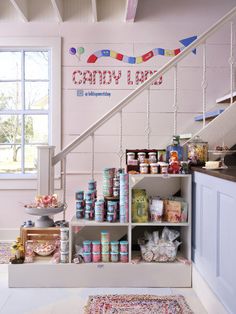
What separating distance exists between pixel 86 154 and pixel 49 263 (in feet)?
5.58

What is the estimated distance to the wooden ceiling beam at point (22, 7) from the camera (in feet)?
13.2

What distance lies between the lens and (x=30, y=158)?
4.67m

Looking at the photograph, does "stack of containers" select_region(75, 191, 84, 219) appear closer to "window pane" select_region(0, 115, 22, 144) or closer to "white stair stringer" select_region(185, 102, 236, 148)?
"white stair stringer" select_region(185, 102, 236, 148)

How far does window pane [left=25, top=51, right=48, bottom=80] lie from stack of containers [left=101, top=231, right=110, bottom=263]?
2.28 meters

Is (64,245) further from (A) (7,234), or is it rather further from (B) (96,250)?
(A) (7,234)

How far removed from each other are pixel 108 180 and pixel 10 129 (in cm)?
197

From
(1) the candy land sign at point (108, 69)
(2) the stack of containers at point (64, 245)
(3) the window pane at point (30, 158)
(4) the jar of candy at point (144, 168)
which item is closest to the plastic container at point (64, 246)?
(2) the stack of containers at point (64, 245)

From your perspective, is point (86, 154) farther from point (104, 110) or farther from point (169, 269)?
point (169, 269)

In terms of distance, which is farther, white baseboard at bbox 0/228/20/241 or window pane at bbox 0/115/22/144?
window pane at bbox 0/115/22/144

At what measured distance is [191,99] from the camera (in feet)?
14.8

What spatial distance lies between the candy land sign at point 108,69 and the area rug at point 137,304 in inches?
95.0

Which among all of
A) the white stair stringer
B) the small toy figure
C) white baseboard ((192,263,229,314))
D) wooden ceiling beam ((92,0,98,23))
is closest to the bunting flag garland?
wooden ceiling beam ((92,0,98,23))

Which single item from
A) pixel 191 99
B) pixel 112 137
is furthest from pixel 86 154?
pixel 191 99

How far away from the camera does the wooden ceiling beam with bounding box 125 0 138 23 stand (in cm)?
388
